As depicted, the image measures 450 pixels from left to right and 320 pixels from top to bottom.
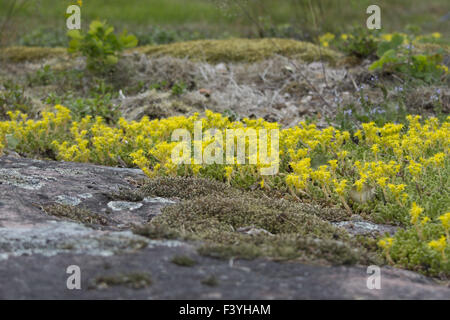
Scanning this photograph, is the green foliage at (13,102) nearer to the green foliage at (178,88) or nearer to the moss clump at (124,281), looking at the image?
the green foliage at (178,88)

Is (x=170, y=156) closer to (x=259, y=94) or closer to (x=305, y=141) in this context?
(x=305, y=141)

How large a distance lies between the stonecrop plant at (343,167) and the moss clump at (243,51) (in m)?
3.54

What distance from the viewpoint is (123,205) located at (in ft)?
14.3

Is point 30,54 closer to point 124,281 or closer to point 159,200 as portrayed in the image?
point 159,200

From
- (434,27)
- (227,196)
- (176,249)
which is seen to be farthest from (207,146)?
(434,27)

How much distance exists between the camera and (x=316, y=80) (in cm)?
876

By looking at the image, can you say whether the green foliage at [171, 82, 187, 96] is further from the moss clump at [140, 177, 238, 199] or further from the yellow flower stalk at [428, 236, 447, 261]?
the yellow flower stalk at [428, 236, 447, 261]

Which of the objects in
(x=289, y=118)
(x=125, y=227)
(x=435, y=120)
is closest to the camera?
(x=125, y=227)

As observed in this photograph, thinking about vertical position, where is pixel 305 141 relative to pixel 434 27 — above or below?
below

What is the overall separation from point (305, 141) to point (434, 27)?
11.9 metres

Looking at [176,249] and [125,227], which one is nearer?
[176,249]

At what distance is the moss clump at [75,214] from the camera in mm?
3831

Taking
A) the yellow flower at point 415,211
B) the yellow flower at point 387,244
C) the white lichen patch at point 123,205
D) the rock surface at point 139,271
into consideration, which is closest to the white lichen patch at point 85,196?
the white lichen patch at point 123,205

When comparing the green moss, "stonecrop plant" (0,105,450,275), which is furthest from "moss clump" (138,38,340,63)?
the green moss
